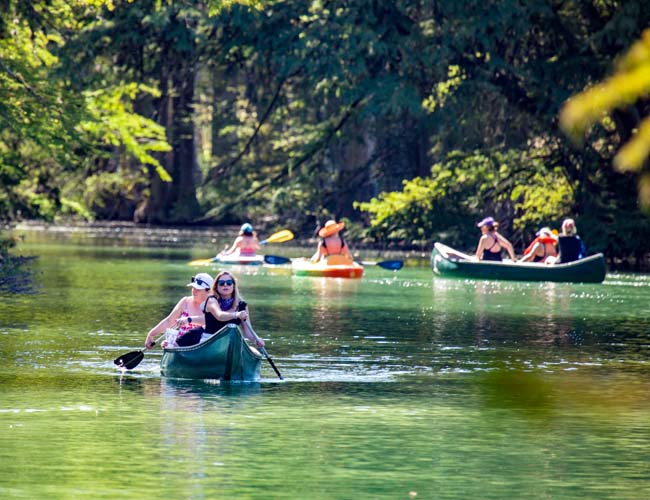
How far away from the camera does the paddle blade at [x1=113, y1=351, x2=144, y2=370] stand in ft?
60.2

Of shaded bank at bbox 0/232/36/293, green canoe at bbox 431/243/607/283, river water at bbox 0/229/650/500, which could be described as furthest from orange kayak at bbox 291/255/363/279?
river water at bbox 0/229/650/500

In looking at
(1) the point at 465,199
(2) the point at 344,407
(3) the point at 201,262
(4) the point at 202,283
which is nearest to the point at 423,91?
(1) the point at 465,199

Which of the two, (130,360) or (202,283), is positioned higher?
(202,283)

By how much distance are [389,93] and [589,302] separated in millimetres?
18633

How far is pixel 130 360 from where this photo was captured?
60.4ft

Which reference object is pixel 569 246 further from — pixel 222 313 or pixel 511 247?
pixel 222 313

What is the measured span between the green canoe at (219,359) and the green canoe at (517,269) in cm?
2027

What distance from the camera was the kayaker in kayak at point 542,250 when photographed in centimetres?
3969

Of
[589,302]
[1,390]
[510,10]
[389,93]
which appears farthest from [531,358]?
[389,93]

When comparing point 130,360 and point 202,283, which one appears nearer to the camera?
point 202,283

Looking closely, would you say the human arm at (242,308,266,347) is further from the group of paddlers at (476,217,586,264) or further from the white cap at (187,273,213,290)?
the group of paddlers at (476,217,586,264)

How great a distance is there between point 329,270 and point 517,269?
4.32m

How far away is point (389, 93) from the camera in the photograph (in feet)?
162

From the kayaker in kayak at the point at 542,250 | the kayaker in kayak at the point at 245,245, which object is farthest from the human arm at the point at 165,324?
the kayaker in kayak at the point at 245,245
